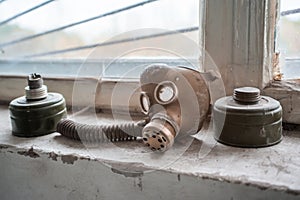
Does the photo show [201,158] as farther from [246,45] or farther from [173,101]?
[246,45]

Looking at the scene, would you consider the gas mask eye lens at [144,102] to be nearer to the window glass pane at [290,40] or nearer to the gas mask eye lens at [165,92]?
the gas mask eye lens at [165,92]

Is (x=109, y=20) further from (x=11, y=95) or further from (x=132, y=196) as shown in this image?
(x=132, y=196)

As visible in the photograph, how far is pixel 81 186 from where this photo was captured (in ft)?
2.01

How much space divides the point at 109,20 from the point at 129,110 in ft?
0.69

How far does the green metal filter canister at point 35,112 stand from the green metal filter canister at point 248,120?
30cm

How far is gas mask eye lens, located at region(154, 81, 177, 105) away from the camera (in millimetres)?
592

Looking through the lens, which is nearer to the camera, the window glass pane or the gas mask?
the gas mask

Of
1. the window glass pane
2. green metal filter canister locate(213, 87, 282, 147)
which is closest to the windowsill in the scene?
green metal filter canister locate(213, 87, 282, 147)

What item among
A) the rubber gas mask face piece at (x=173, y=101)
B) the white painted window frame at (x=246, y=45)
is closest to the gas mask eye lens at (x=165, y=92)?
the rubber gas mask face piece at (x=173, y=101)

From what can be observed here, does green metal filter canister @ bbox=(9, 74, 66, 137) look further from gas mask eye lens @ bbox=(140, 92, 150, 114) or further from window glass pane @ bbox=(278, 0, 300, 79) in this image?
window glass pane @ bbox=(278, 0, 300, 79)

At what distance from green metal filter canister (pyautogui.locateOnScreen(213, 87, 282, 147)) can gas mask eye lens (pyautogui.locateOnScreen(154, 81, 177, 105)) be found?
7 cm

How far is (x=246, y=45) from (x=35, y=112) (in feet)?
1.31

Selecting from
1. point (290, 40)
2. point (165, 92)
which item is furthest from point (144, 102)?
point (290, 40)

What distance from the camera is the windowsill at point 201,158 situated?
497mm
